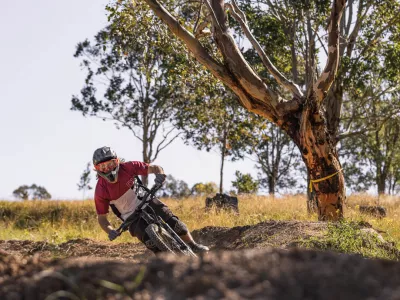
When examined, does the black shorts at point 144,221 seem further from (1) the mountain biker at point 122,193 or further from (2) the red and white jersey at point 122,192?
(2) the red and white jersey at point 122,192

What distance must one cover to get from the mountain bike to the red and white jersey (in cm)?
32

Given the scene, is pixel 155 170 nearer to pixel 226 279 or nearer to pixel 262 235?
pixel 262 235

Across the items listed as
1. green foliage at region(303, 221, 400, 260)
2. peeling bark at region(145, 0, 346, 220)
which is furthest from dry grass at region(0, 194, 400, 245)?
green foliage at region(303, 221, 400, 260)

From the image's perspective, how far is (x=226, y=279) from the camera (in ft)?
11.4

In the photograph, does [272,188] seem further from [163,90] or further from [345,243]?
[345,243]

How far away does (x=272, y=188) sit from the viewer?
4212 cm

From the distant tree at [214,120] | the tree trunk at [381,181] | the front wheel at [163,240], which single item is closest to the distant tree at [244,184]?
the distant tree at [214,120]

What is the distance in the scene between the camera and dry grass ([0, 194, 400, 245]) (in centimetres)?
Result: 1622

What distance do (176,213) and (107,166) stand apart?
11363mm

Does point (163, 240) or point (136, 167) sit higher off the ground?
point (136, 167)

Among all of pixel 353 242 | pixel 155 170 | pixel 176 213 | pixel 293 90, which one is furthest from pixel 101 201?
pixel 176 213

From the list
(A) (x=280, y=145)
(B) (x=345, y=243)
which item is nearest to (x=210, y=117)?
(A) (x=280, y=145)

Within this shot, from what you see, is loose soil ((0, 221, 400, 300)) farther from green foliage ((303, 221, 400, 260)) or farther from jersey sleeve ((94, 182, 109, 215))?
green foliage ((303, 221, 400, 260))

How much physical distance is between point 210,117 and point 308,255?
25.5 meters
